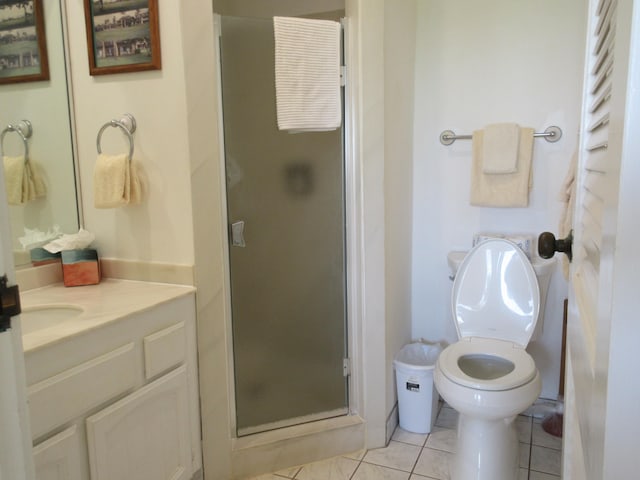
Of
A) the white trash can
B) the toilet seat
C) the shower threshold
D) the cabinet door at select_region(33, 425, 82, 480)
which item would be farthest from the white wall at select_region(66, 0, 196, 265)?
the white trash can

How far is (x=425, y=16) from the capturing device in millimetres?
2506

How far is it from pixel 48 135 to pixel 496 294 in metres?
1.97

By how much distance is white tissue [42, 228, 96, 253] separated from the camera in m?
1.79

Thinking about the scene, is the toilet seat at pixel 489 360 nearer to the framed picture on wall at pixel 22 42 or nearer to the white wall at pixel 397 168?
the white wall at pixel 397 168

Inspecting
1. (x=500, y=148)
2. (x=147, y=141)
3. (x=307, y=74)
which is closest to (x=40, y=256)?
(x=147, y=141)

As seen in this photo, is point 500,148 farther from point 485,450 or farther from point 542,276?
point 485,450

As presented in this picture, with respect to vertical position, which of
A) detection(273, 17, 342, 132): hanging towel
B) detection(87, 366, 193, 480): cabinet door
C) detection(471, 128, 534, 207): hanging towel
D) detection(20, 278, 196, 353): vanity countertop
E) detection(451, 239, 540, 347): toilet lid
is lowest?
detection(87, 366, 193, 480): cabinet door

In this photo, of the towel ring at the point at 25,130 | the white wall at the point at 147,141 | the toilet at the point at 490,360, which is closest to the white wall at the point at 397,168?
the toilet at the point at 490,360

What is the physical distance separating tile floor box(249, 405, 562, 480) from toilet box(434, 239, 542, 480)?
0.20 m

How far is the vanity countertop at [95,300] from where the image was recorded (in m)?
1.29

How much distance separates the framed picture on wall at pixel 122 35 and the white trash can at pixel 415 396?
172cm

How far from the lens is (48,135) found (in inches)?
72.4

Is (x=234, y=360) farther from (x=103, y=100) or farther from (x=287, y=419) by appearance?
(x=103, y=100)

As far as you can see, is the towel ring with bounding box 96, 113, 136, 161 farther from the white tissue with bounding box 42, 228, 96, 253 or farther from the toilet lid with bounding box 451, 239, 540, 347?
the toilet lid with bounding box 451, 239, 540, 347
